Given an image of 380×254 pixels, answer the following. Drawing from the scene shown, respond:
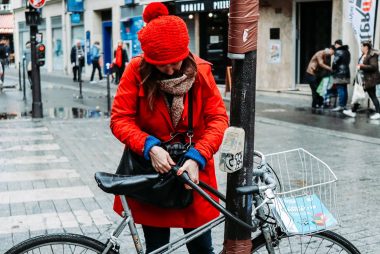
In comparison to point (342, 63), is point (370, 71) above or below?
below

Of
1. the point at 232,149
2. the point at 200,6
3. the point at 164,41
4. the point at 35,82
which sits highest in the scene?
the point at 200,6

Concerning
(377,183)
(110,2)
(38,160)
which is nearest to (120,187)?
(377,183)

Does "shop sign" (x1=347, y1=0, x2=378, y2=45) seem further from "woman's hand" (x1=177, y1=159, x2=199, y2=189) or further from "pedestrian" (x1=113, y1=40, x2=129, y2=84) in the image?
"woman's hand" (x1=177, y1=159, x2=199, y2=189)

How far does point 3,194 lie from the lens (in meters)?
6.82

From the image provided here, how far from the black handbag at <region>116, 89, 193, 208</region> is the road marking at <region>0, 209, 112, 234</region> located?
2.52 m

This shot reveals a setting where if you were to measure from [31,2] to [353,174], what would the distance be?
27.9ft

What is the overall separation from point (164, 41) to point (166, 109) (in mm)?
384

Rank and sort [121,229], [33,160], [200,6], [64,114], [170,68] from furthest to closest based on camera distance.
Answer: [200,6], [64,114], [33,160], [170,68], [121,229]

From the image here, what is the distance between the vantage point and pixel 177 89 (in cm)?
322

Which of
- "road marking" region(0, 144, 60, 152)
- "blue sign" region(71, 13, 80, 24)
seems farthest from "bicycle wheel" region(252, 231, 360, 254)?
"blue sign" region(71, 13, 80, 24)

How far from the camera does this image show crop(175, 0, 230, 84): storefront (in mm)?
22000

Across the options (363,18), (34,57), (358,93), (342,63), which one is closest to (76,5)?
Result: (34,57)

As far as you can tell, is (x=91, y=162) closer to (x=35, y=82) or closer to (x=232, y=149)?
(x=35, y=82)

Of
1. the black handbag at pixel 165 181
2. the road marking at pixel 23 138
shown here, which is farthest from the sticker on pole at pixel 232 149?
the road marking at pixel 23 138
